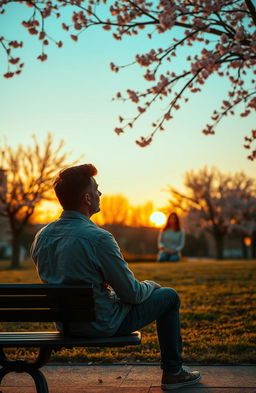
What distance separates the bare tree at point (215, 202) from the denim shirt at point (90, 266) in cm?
4596

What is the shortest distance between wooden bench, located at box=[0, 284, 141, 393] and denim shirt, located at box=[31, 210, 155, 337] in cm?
13

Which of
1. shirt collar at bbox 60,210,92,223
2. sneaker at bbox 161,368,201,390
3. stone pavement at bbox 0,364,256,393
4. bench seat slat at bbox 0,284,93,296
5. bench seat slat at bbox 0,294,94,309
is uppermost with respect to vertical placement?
shirt collar at bbox 60,210,92,223

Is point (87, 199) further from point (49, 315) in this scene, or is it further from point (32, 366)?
point (32, 366)

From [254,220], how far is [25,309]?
53.5 meters

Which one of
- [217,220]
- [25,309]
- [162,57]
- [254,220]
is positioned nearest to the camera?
[25,309]

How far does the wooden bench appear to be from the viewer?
11.9 feet

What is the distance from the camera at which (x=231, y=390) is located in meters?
4.19

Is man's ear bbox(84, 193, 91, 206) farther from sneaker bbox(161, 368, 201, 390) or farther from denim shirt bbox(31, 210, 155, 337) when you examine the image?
sneaker bbox(161, 368, 201, 390)

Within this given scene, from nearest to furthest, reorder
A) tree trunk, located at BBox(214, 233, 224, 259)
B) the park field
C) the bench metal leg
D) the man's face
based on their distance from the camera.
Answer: the bench metal leg, the man's face, the park field, tree trunk, located at BBox(214, 233, 224, 259)

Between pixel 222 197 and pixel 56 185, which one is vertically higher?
pixel 222 197

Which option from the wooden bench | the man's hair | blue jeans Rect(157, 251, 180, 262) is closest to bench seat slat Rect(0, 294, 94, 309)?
the wooden bench

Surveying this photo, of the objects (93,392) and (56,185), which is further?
(93,392)

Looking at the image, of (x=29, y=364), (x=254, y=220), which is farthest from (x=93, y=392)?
(x=254, y=220)

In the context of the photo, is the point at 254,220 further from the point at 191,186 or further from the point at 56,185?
the point at 56,185
